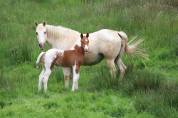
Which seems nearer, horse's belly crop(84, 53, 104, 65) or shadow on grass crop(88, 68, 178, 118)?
shadow on grass crop(88, 68, 178, 118)

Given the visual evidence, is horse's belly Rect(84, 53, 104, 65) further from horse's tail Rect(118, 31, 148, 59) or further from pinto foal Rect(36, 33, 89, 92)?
horse's tail Rect(118, 31, 148, 59)

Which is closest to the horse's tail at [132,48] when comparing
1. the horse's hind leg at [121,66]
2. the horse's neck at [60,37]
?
the horse's hind leg at [121,66]

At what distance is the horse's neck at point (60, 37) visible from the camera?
13031mm

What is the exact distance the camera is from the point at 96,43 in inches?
499

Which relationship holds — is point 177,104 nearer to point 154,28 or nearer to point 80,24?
point 154,28

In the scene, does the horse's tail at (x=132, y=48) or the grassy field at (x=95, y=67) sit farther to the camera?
the horse's tail at (x=132, y=48)

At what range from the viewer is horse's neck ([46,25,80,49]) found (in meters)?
13.0

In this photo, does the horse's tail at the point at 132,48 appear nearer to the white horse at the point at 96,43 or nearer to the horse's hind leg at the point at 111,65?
the white horse at the point at 96,43

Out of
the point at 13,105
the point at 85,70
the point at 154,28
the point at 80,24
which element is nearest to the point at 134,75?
the point at 85,70

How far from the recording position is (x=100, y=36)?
41.8 feet

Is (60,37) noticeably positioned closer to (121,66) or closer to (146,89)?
(121,66)

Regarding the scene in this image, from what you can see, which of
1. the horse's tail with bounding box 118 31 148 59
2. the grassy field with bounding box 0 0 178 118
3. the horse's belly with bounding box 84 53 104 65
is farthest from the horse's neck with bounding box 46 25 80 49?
the horse's tail with bounding box 118 31 148 59

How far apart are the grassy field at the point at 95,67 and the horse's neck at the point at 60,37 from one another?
2.23 feet

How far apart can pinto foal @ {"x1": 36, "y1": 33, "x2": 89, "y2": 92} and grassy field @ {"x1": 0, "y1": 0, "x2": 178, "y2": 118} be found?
27 centimetres
